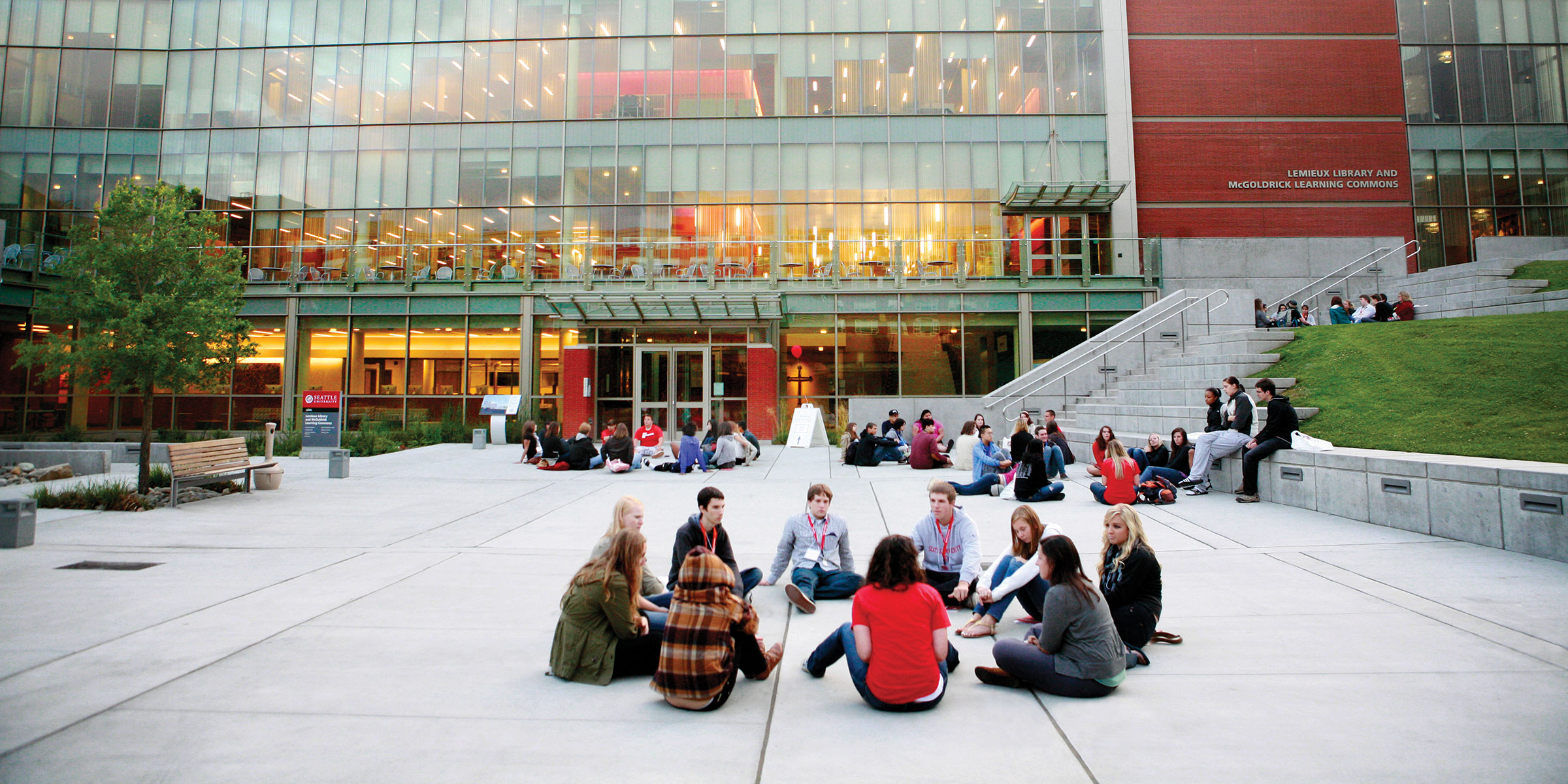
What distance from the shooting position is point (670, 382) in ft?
82.9

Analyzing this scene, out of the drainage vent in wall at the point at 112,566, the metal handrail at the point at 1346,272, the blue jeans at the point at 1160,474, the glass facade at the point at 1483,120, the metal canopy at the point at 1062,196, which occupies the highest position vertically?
the glass facade at the point at 1483,120

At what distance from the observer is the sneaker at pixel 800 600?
19.5 ft

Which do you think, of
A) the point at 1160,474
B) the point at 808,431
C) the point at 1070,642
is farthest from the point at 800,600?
the point at 808,431

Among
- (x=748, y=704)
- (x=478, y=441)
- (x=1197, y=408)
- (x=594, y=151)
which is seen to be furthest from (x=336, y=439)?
(x=1197, y=408)

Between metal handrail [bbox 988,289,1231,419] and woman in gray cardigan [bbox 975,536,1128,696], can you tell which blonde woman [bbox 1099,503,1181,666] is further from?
metal handrail [bbox 988,289,1231,419]

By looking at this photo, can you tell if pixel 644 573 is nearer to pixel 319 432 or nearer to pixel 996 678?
pixel 996 678

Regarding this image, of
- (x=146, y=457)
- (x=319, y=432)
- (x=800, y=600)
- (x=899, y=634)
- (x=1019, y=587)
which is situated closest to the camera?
(x=899, y=634)

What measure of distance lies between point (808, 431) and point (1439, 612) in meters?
17.1

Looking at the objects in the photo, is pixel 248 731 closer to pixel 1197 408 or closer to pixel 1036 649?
pixel 1036 649

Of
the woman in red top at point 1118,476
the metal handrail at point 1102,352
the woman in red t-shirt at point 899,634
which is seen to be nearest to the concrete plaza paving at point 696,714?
the woman in red t-shirt at point 899,634

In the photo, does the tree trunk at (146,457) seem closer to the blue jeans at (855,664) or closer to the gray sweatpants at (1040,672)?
the blue jeans at (855,664)

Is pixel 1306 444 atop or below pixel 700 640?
atop

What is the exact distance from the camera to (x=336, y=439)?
1936cm

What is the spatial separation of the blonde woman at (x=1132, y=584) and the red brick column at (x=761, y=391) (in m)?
20.7
